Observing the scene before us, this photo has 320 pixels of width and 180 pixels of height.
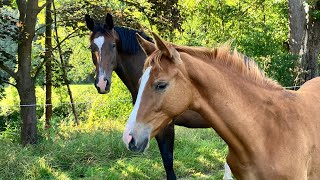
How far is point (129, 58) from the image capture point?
5.38 metres

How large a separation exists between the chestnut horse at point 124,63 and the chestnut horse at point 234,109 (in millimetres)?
2307

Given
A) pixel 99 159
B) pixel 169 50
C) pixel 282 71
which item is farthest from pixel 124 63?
pixel 282 71

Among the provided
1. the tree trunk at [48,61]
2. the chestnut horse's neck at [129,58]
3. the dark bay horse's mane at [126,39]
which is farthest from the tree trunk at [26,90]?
the chestnut horse's neck at [129,58]

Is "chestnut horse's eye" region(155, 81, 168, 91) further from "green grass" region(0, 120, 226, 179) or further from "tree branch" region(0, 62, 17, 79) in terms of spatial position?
"tree branch" region(0, 62, 17, 79)

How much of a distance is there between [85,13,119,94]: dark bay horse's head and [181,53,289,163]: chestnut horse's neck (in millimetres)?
2517

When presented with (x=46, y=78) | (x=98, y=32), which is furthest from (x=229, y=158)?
(x=46, y=78)

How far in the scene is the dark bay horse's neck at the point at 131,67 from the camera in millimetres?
5324

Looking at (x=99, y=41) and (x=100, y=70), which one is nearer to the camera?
(x=100, y=70)

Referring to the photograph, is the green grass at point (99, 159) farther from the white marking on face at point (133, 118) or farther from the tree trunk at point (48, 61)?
the white marking on face at point (133, 118)

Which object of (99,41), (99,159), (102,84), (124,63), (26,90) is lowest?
(99,159)

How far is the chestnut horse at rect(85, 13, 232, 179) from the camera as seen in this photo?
17.0ft

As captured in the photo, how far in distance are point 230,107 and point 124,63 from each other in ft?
9.28

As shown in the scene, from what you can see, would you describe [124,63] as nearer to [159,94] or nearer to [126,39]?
[126,39]

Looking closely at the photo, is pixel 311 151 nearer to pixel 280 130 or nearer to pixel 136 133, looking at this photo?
pixel 280 130
